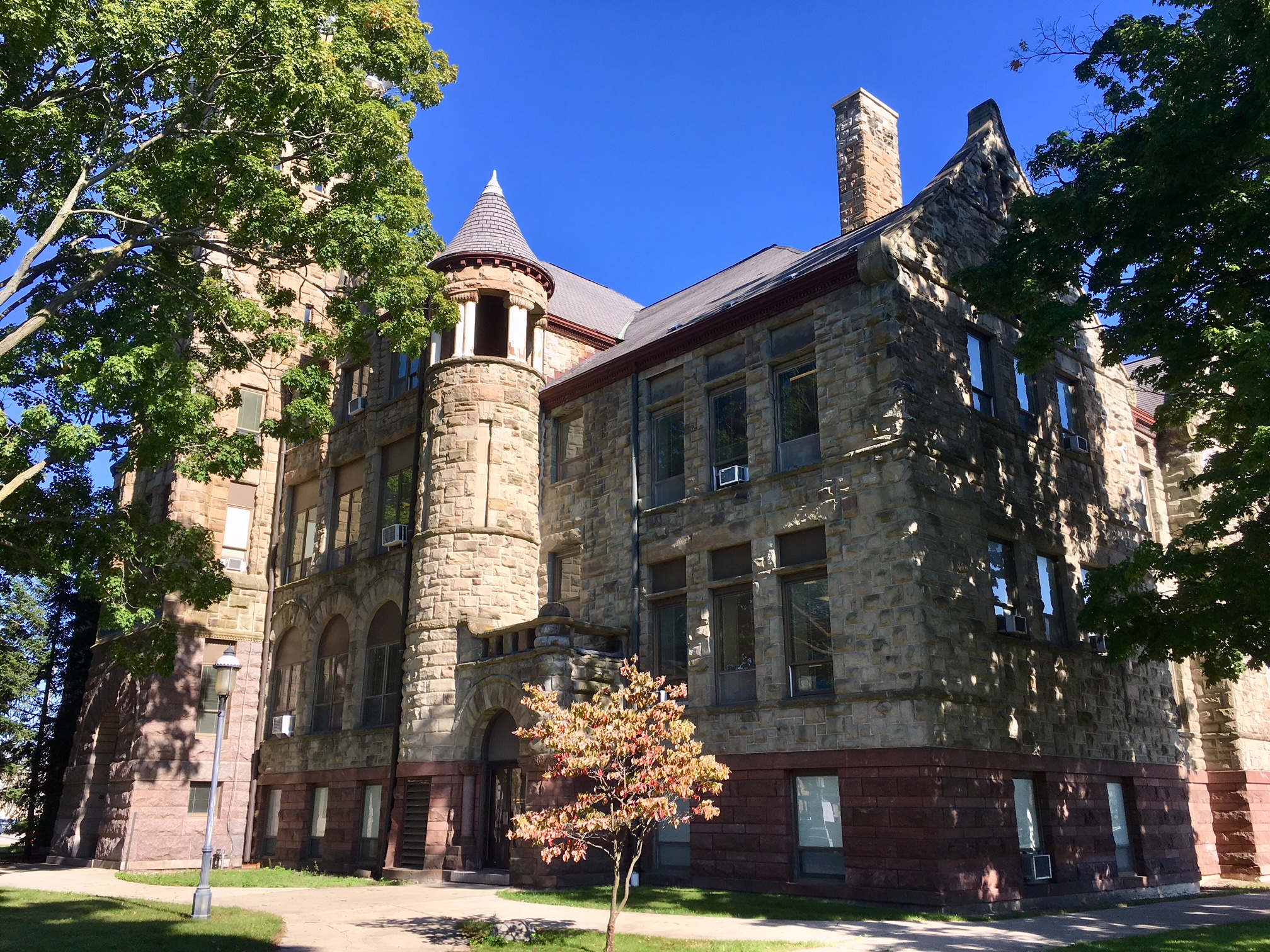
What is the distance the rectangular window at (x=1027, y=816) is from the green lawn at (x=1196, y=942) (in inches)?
138

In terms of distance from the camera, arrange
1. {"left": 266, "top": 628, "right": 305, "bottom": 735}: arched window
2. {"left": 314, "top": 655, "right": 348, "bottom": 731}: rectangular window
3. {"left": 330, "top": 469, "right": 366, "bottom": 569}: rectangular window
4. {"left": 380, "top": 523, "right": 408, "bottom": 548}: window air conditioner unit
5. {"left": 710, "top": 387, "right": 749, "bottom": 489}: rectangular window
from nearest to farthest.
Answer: {"left": 710, "top": 387, "right": 749, "bottom": 489}: rectangular window, {"left": 380, "top": 523, "right": 408, "bottom": 548}: window air conditioner unit, {"left": 314, "top": 655, "right": 348, "bottom": 731}: rectangular window, {"left": 330, "top": 469, "right": 366, "bottom": 569}: rectangular window, {"left": 266, "top": 628, "right": 305, "bottom": 735}: arched window

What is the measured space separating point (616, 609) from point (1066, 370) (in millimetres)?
11484

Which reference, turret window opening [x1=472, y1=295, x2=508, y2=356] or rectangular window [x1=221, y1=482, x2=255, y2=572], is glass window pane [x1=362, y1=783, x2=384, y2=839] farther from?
turret window opening [x1=472, y1=295, x2=508, y2=356]

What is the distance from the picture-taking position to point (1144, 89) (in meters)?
17.5

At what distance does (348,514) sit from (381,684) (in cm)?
548

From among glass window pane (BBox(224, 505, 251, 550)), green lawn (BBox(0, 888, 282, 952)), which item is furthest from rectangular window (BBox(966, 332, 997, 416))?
glass window pane (BBox(224, 505, 251, 550))

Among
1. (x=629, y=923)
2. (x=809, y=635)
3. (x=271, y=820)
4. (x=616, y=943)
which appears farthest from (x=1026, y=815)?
(x=271, y=820)

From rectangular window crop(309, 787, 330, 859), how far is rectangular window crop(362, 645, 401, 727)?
8.15 ft

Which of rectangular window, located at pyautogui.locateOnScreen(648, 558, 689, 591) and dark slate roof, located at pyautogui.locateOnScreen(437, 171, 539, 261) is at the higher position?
dark slate roof, located at pyautogui.locateOnScreen(437, 171, 539, 261)

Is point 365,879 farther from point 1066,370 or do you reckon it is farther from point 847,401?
point 1066,370

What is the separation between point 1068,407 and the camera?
74.3 ft

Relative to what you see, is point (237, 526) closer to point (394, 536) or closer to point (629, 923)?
point (394, 536)

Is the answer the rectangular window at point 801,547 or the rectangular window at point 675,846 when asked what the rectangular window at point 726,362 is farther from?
the rectangular window at point 675,846

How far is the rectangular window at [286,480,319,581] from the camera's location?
95.3 feet
